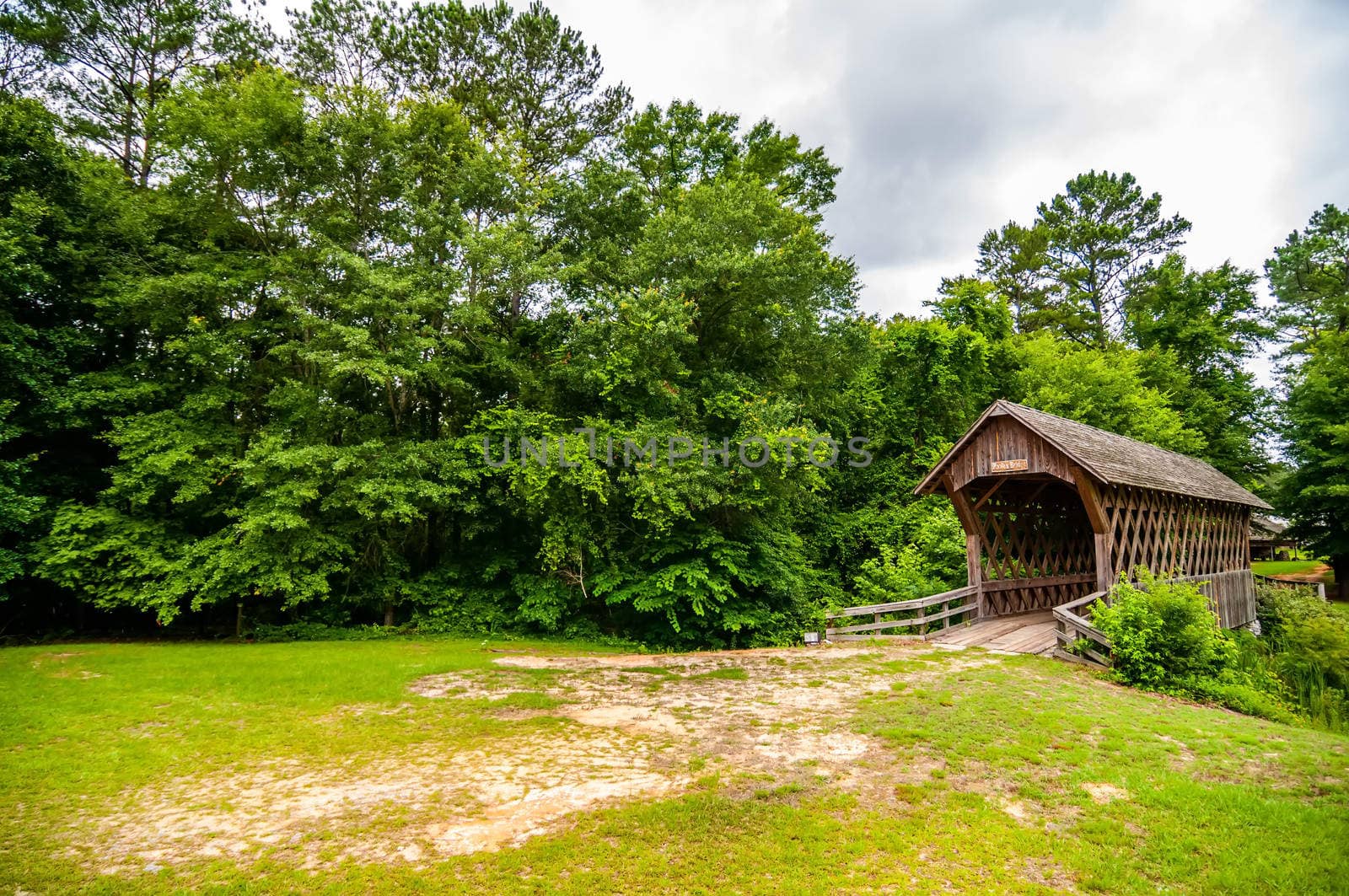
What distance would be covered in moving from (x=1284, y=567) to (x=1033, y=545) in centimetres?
3294

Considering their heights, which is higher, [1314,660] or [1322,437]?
[1322,437]

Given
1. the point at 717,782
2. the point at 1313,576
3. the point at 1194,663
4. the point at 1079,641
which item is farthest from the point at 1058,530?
the point at 1313,576

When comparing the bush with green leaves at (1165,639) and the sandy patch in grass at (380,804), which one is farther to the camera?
the bush with green leaves at (1165,639)

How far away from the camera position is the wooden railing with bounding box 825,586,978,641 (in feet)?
41.3

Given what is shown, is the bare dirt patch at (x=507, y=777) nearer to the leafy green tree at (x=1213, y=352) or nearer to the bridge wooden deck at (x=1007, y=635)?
the bridge wooden deck at (x=1007, y=635)

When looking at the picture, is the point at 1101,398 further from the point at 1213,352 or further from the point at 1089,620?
the point at 1089,620

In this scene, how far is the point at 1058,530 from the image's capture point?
17.2m

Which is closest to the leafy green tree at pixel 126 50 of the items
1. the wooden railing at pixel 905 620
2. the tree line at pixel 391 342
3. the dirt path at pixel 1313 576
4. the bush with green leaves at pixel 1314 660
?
the tree line at pixel 391 342

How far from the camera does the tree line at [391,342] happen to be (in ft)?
46.2

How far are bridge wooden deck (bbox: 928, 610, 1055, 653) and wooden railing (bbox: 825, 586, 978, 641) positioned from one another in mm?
361

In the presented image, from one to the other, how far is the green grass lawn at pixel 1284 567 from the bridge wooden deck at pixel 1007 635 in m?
27.9

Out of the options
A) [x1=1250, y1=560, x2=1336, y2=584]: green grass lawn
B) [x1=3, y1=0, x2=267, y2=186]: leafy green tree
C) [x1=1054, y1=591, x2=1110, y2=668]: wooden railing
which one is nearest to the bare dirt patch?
[x1=1054, y1=591, x2=1110, y2=668]: wooden railing

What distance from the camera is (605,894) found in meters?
4.03

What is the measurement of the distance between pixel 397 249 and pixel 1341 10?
713 inches
